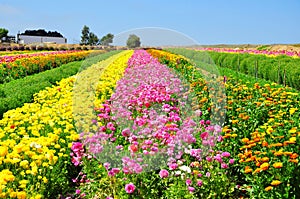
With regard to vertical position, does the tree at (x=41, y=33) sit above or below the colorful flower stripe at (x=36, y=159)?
above

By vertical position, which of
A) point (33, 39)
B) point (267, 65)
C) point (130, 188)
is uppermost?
point (33, 39)

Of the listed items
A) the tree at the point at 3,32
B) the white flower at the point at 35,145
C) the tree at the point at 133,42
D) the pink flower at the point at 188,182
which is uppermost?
the tree at the point at 3,32

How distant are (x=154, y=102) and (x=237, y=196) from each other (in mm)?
2438

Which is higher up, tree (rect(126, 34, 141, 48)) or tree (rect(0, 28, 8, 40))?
tree (rect(0, 28, 8, 40))

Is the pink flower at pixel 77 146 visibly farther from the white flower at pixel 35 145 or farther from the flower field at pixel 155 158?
the white flower at pixel 35 145

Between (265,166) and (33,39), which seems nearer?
(265,166)

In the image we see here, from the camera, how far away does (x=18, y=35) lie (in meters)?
79.7

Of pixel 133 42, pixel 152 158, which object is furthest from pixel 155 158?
pixel 133 42

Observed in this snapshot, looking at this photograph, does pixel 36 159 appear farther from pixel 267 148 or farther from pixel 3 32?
pixel 3 32

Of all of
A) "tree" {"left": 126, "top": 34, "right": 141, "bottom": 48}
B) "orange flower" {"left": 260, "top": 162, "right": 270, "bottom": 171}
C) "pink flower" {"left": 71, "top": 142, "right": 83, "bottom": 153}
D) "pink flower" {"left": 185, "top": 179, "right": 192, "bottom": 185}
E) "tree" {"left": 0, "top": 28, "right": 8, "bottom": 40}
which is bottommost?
"pink flower" {"left": 185, "top": 179, "right": 192, "bottom": 185}

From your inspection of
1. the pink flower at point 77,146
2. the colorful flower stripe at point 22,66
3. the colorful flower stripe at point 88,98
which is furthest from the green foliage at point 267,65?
the pink flower at point 77,146

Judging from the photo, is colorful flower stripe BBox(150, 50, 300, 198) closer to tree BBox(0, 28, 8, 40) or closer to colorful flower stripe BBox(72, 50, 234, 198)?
colorful flower stripe BBox(72, 50, 234, 198)

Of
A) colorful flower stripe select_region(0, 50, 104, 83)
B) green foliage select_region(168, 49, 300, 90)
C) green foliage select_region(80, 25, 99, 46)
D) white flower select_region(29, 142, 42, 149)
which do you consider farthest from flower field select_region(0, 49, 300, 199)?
green foliage select_region(80, 25, 99, 46)

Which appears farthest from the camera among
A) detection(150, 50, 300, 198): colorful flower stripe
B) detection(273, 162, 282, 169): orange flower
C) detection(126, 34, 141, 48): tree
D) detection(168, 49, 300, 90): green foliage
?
detection(168, 49, 300, 90): green foliage
